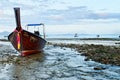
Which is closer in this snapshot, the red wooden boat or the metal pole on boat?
the metal pole on boat

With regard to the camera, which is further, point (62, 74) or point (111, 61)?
point (111, 61)

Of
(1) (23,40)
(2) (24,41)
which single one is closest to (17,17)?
(1) (23,40)

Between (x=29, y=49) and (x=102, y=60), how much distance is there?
9.74 meters

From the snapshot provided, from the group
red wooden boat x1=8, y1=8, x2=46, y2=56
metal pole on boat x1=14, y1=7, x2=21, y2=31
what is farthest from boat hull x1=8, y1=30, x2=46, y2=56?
metal pole on boat x1=14, y1=7, x2=21, y2=31

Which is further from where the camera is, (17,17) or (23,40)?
(23,40)

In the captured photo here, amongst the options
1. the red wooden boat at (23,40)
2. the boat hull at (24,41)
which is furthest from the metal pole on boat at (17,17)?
the boat hull at (24,41)

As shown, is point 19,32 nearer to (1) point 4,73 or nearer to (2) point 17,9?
(2) point 17,9

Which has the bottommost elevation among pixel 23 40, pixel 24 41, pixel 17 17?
pixel 24 41

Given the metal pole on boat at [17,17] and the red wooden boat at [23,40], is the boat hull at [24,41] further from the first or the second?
the metal pole on boat at [17,17]

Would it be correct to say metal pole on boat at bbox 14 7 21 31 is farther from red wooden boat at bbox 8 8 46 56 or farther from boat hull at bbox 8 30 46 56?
boat hull at bbox 8 30 46 56

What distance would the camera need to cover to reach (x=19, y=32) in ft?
94.7

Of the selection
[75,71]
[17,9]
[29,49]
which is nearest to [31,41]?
[29,49]

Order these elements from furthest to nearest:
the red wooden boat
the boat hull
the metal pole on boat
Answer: the boat hull
the red wooden boat
the metal pole on boat

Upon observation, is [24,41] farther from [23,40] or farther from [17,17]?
[17,17]
